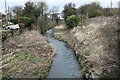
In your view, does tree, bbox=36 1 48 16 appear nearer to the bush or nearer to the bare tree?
the bare tree

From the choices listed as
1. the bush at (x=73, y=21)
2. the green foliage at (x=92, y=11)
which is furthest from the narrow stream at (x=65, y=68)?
the green foliage at (x=92, y=11)

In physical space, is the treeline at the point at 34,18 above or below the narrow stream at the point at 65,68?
above

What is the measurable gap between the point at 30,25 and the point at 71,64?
653 inches

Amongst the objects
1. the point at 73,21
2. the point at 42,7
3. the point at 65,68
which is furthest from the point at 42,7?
the point at 65,68

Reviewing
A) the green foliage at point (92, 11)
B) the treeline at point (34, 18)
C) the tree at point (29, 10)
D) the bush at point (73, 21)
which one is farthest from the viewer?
the tree at point (29, 10)

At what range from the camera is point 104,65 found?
6871 mm

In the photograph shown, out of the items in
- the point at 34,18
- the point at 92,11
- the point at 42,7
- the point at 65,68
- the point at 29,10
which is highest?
the point at 42,7

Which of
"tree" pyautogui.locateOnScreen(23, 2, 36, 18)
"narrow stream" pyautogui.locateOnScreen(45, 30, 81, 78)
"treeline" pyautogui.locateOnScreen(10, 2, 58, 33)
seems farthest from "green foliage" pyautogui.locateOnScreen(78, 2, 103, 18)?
"narrow stream" pyautogui.locateOnScreen(45, 30, 81, 78)

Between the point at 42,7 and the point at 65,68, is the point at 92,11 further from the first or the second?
the point at 65,68

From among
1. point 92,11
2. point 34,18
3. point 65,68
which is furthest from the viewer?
point 92,11

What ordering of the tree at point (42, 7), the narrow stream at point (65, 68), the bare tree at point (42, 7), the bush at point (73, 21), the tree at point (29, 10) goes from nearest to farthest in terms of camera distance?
the narrow stream at point (65, 68) < the bush at point (73, 21) < the tree at point (29, 10) < the tree at point (42, 7) < the bare tree at point (42, 7)

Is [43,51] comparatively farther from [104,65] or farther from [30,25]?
[30,25]

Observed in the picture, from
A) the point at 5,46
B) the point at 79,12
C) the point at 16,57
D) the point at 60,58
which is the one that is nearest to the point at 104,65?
the point at 60,58

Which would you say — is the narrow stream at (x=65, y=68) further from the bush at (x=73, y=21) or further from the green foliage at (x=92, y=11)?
the green foliage at (x=92, y=11)
